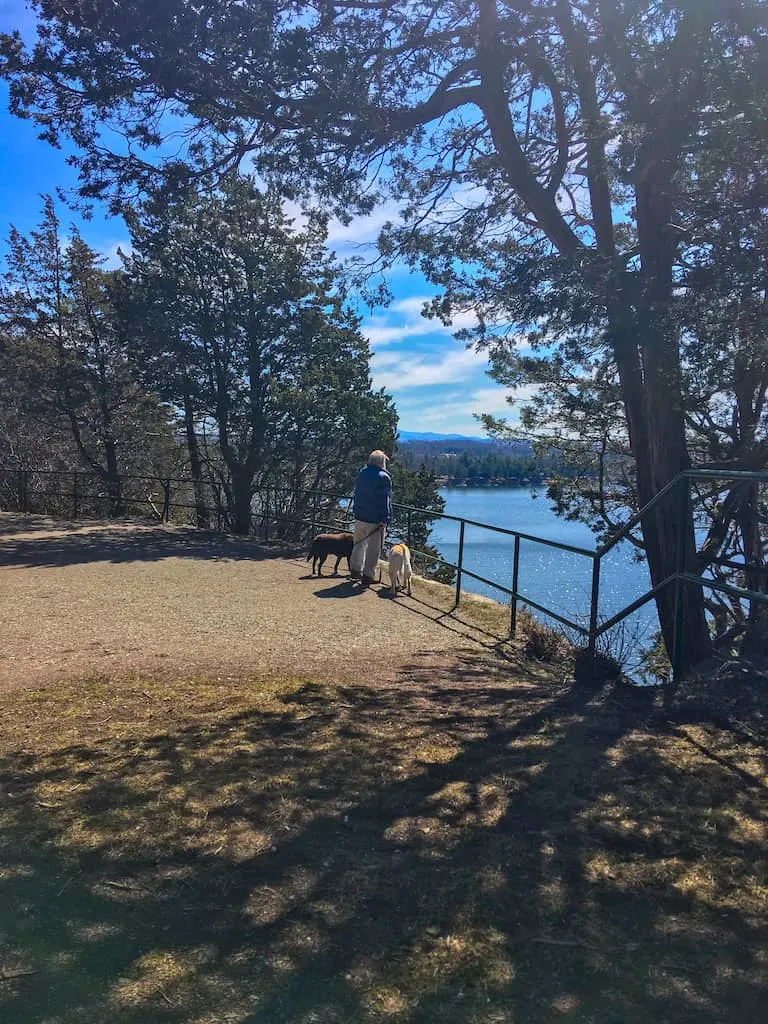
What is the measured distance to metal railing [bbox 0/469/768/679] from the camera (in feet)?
16.6

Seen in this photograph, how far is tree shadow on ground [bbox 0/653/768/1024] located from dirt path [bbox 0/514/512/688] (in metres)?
1.46

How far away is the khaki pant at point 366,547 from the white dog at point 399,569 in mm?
373

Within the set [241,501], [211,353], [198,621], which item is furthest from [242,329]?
[198,621]

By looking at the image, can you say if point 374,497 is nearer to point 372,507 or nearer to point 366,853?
point 372,507

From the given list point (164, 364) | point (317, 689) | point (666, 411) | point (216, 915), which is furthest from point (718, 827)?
point (164, 364)

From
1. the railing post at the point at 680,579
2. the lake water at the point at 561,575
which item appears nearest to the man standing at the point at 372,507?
the lake water at the point at 561,575

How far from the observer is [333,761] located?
3.81 metres

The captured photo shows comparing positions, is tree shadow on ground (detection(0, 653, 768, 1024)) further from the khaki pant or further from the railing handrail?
the khaki pant

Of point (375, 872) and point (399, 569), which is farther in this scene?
point (399, 569)

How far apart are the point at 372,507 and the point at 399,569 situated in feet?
3.05

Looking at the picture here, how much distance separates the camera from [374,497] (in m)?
10.1

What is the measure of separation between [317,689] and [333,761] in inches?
55.3

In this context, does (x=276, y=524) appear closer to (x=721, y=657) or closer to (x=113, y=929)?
(x=721, y=657)

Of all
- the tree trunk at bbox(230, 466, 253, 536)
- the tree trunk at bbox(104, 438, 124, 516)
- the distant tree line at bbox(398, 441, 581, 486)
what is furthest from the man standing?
the tree trunk at bbox(104, 438, 124, 516)
